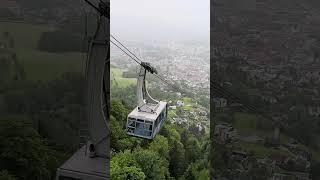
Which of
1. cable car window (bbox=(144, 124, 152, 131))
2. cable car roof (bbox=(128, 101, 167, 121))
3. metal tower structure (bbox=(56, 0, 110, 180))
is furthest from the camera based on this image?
cable car window (bbox=(144, 124, 152, 131))

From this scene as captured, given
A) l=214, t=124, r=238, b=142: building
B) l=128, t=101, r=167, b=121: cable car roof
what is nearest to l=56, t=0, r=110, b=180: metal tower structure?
l=128, t=101, r=167, b=121: cable car roof

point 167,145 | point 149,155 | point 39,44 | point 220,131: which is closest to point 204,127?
point 220,131

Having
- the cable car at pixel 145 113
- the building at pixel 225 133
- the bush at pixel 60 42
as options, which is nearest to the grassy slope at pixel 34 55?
the bush at pixel 60 42

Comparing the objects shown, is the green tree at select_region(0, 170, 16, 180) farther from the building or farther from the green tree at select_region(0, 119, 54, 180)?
the building

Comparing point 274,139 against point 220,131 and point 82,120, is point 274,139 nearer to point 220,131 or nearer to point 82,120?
point 220,131

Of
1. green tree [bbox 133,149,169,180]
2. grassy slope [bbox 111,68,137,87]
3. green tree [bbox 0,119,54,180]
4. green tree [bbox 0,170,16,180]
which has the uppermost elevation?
grassy slope [bbox 111,68,137,87]

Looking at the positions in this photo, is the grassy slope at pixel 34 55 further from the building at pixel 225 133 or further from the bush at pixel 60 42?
the building at pixel 225 133
